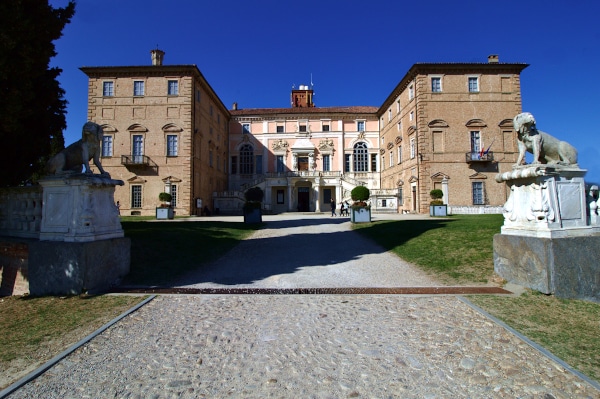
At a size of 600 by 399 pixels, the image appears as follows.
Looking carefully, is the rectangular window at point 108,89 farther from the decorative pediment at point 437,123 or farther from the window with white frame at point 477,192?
the window with white frame at point 477,192

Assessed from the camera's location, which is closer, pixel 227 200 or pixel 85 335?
pixel 85 335

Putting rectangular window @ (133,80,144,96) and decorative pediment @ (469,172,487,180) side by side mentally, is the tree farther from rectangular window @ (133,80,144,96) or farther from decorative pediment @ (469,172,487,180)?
decorative pediment @ (469,172,487,180)

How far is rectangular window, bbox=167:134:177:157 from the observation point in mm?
28609

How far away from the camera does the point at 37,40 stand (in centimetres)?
642

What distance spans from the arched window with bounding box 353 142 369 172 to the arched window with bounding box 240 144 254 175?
43.8 feet

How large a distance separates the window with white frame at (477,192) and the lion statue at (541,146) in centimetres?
2491

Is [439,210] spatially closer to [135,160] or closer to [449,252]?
[449,252]

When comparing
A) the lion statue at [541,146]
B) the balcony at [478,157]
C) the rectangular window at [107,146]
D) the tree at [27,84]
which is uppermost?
the rectangular window at [107,146]

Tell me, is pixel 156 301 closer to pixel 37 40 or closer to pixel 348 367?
pixel 348 367

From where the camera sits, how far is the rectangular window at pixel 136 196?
28.5 m

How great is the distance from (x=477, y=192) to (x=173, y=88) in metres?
28.3

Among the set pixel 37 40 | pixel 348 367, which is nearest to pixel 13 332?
pixel 348 367

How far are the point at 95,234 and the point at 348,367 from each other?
15.8ft

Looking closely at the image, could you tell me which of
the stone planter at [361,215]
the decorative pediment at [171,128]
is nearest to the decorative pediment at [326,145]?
the decorative pediment at [171,128]
